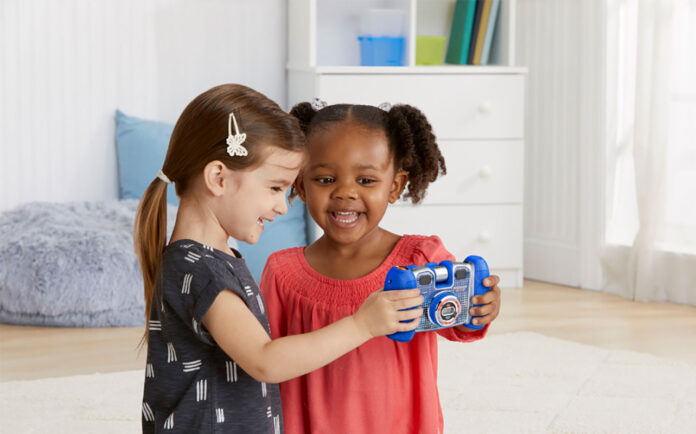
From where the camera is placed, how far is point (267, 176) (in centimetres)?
90

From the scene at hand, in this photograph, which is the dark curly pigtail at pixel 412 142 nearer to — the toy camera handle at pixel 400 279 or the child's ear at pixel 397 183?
the child's ear at pixel 397 183

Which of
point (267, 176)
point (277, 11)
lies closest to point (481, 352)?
point (267, 176)

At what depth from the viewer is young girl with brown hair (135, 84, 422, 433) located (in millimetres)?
844

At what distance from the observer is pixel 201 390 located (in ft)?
2.86

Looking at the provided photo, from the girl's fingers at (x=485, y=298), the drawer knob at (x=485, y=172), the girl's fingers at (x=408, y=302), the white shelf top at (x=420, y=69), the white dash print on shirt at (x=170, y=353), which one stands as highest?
the white shelf top at (x=420, y=69)

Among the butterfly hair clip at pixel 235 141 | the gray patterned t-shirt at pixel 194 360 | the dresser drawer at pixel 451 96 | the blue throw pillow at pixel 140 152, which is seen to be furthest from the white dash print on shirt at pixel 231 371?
the blue throw pillow at pixel 140 152

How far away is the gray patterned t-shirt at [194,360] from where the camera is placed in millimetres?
856

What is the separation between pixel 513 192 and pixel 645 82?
20.6 inches

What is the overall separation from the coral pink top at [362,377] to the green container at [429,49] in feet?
6.03

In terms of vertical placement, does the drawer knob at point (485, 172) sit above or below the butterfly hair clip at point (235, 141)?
below

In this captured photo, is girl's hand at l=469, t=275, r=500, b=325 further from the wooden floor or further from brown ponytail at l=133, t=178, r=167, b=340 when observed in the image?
the wooden floor

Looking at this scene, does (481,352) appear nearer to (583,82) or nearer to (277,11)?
(583,82)

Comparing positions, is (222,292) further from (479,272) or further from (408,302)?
(479,272)

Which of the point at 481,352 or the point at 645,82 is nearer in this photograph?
the point at 481,352
